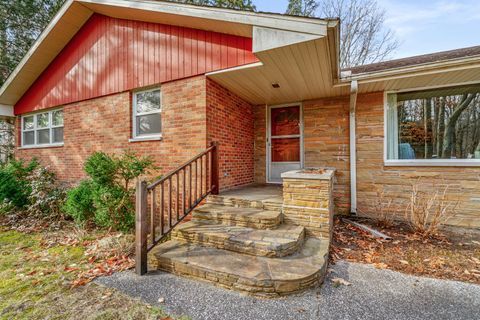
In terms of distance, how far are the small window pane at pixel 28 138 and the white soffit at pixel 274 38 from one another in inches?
345

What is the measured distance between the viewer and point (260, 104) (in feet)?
20.7

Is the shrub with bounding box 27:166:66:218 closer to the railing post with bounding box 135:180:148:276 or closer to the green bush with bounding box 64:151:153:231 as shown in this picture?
the green bush with bounding box 64:151:153:231

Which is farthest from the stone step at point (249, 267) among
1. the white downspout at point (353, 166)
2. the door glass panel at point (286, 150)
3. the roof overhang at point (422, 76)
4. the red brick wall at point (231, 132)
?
the roof overhang at point (422, 76)

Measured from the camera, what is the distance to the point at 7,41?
9773 mm

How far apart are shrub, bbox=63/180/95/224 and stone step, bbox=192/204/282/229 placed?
248 cm

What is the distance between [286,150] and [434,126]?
10.5 ft

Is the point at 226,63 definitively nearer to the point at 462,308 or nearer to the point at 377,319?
the point at 377,319

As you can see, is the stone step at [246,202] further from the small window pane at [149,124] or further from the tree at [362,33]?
the tree at [362,33]

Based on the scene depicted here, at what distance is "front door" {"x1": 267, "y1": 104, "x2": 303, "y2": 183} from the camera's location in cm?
600

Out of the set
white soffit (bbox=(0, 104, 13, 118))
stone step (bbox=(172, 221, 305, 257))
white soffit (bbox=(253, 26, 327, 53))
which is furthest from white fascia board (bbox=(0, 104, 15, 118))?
white soffit (bbox=(253, 26, 327, 53))

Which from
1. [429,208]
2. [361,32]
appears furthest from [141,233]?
[361,32]

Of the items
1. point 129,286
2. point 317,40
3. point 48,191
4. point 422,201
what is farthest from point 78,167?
point 422,201

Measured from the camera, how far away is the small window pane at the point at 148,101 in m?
5.27

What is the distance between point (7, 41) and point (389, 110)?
14.9 m
